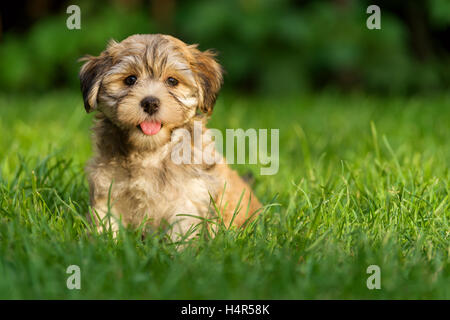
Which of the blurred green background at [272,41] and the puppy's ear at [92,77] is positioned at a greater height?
the blurred green background at [272,41]

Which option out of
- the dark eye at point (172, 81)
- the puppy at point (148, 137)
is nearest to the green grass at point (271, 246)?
the puppy at point (148, 137)

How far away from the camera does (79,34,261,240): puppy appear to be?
312cm

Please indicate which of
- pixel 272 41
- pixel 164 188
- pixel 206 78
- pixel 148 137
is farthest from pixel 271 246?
pixel 272 41

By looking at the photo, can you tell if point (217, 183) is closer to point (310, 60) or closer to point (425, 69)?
point (310, 60)

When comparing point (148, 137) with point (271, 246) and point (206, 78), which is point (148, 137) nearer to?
point (206, 78)

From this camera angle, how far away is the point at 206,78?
11.1 ft

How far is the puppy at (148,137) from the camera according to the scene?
3.12 meters

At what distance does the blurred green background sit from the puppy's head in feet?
18.7

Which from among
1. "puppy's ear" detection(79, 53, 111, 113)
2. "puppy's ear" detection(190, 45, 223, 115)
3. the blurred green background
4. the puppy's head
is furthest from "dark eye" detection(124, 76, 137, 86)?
the blurred green background

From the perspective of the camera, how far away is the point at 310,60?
385 inches

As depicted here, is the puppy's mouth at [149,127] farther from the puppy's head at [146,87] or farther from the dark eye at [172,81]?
the dark eye at [172,81]

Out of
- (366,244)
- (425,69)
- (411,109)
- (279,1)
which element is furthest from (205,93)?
(425,69)

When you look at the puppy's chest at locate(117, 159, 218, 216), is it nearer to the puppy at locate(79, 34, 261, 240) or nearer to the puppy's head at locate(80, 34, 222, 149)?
the puppy at locate(79, 34, 261, 240)
